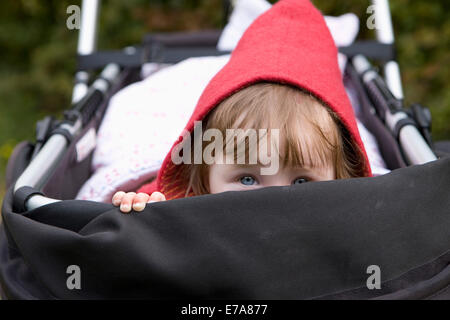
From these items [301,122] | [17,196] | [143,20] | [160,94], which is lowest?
[17,196]

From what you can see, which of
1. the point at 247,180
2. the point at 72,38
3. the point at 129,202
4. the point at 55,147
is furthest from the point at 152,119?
the point at 72,38

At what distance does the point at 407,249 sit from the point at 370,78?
1.03 metres

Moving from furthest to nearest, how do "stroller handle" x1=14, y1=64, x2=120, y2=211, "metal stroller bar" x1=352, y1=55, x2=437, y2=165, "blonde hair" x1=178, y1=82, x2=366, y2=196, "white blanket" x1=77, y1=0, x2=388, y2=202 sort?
"white blanket" x1=77, y1=0, x2=388, y2=202
"metal stroller bar" x1=352, y1=55, x2=437, y2=165
"blonde hair" x1=178, y1=82, x2=366, y2=196
"stroller handle" x1=14, y1=64, x2=120, y2=211

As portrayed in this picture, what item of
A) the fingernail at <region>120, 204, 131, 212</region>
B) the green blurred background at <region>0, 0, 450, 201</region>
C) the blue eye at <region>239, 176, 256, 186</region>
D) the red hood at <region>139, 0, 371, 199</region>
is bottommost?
the fingernail at <region>120, 204, 131, 212</region>

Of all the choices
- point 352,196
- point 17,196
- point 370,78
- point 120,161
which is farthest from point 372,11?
point 17,196

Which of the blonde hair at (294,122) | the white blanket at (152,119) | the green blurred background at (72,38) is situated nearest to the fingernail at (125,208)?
the blonde hair at (294,122)

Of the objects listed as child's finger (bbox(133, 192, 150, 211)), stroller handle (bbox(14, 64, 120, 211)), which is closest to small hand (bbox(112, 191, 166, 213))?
child's finger (bbox(133, 192, 150, 211))

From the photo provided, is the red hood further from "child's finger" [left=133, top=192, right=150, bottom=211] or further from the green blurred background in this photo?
the green blurred background

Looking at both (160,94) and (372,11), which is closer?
(160,94)

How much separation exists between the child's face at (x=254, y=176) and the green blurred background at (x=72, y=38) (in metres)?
1.99

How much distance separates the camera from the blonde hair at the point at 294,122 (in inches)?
44.1

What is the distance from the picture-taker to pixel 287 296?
870 millimetres

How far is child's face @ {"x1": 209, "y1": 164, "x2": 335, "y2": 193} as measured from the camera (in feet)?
3.69
